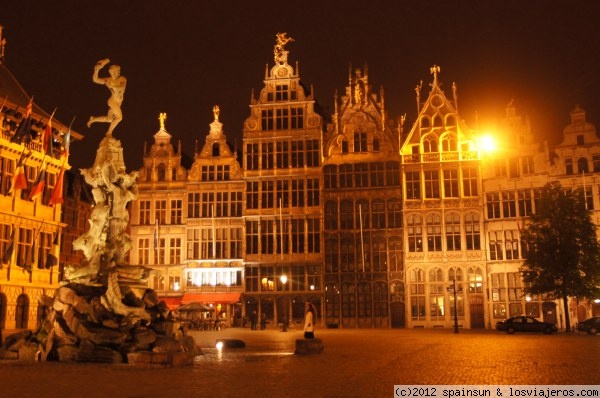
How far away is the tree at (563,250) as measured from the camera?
39.8 meters

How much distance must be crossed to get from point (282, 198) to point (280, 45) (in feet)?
42.3

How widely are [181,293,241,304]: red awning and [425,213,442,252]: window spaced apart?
15.9 metres

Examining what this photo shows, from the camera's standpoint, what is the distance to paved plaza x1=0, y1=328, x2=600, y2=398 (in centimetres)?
1265

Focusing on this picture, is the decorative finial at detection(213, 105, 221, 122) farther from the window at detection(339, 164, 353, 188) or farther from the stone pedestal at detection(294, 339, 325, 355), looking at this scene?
the stone pedestal at detection(294, 339, 325, 355)

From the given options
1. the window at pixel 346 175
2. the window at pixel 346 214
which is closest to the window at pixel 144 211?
the window at pixel 346 214

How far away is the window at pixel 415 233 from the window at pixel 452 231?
81.1 inches

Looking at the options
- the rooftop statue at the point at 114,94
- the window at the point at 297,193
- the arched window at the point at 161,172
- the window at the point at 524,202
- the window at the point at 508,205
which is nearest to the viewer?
the rooftop statue at the point at 114,94

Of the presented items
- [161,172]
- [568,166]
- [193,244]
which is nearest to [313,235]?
[193,244]

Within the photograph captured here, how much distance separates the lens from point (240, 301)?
169 feet

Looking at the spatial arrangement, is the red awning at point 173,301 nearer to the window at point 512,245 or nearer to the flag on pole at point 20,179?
the flag on pole at point 20,179

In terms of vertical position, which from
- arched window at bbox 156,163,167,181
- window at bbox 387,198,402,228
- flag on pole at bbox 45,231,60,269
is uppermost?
arched window at bbox 156,163,167,181

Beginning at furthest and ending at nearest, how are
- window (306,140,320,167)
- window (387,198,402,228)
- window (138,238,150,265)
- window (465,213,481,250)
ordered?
window (138,238,150,265), window (306,140,320,167), window (387,198,402,228), window (465,213,481,250)

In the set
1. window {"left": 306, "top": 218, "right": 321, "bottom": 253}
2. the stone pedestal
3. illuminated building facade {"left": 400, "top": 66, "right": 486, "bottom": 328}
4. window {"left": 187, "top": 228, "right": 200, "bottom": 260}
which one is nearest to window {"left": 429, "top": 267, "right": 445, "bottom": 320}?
illuminated building facade {"left": 400, "top": 66, "right": 486, "bottom": 328}

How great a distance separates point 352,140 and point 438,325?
16.0 metres
